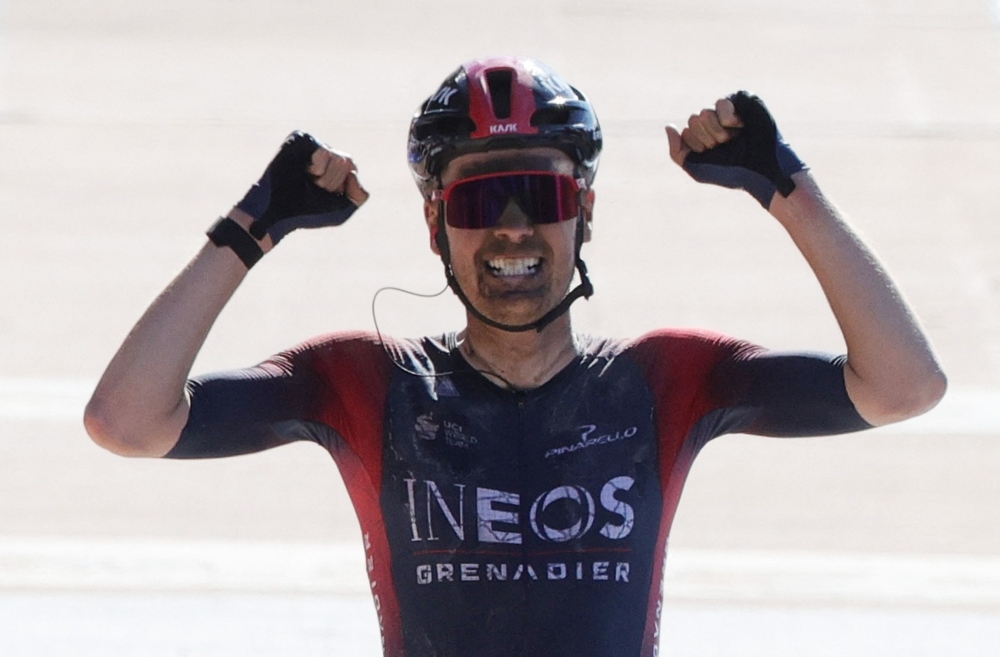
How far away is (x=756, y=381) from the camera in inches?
122

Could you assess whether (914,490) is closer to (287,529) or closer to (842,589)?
(842,589)

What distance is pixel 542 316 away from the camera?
122 inches

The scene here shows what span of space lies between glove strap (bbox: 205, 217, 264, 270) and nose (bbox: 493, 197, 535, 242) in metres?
0.49

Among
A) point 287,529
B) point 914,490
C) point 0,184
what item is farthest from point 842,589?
point 0,184

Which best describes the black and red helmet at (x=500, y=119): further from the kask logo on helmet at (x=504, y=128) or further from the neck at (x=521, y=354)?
the neck at (x=521, y=354)

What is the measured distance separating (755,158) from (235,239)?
1076 mm

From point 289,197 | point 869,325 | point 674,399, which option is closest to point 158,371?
point 289,197

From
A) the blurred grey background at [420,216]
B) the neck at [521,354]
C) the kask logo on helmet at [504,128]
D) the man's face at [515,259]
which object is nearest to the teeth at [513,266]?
the man's face at [515,259]

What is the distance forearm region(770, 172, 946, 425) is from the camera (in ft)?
9.52

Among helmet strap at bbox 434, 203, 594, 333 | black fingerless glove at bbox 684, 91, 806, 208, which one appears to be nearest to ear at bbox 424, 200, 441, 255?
helmet strap at bbox 434, 203, 594, 333

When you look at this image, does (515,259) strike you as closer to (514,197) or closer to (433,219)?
(514,197)

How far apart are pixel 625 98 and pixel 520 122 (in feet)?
23.6

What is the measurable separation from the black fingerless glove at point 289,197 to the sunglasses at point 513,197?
0.91 feet

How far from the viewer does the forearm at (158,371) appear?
2.91 meters
